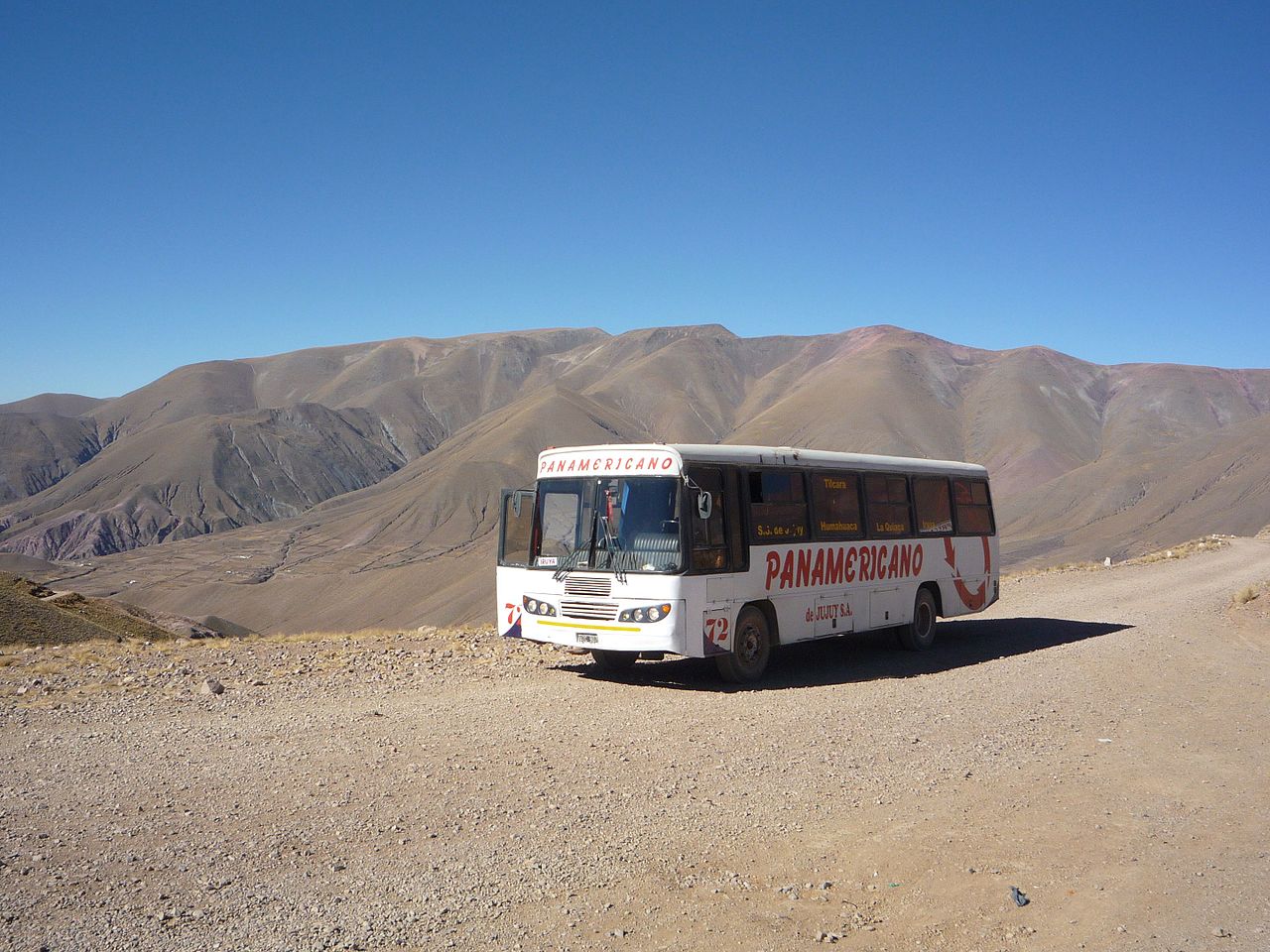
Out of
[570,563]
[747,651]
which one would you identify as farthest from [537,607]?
[747,651]

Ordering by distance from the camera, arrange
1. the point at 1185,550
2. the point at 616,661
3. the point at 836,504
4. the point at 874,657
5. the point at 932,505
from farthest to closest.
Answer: the point at 1185,550
the point at 932,505
the point at 874,657
the point at 836,504
the point at 616,661

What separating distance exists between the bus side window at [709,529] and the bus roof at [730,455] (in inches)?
8.7

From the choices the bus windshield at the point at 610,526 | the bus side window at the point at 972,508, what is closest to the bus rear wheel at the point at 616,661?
the bus windshield at the point at 610,526

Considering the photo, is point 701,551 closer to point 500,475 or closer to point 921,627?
point 921,627

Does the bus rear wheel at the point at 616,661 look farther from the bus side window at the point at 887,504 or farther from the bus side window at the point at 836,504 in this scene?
the bus side window at the point at 887,504

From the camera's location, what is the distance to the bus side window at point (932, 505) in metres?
15.7

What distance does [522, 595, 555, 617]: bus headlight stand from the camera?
39.7ft

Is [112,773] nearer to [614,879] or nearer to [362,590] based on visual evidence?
[614,879]

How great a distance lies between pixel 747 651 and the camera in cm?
1234

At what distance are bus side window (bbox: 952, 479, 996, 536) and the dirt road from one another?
14.7 ft

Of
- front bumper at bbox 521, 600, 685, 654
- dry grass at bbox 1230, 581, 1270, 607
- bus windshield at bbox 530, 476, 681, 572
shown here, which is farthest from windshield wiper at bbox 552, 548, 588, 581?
dry grass at bbox 1230, 581, 1270, 607

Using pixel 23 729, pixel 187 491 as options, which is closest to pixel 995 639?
pixel 23 729

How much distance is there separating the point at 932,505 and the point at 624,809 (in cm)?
1044

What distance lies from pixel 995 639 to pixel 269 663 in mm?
11022
